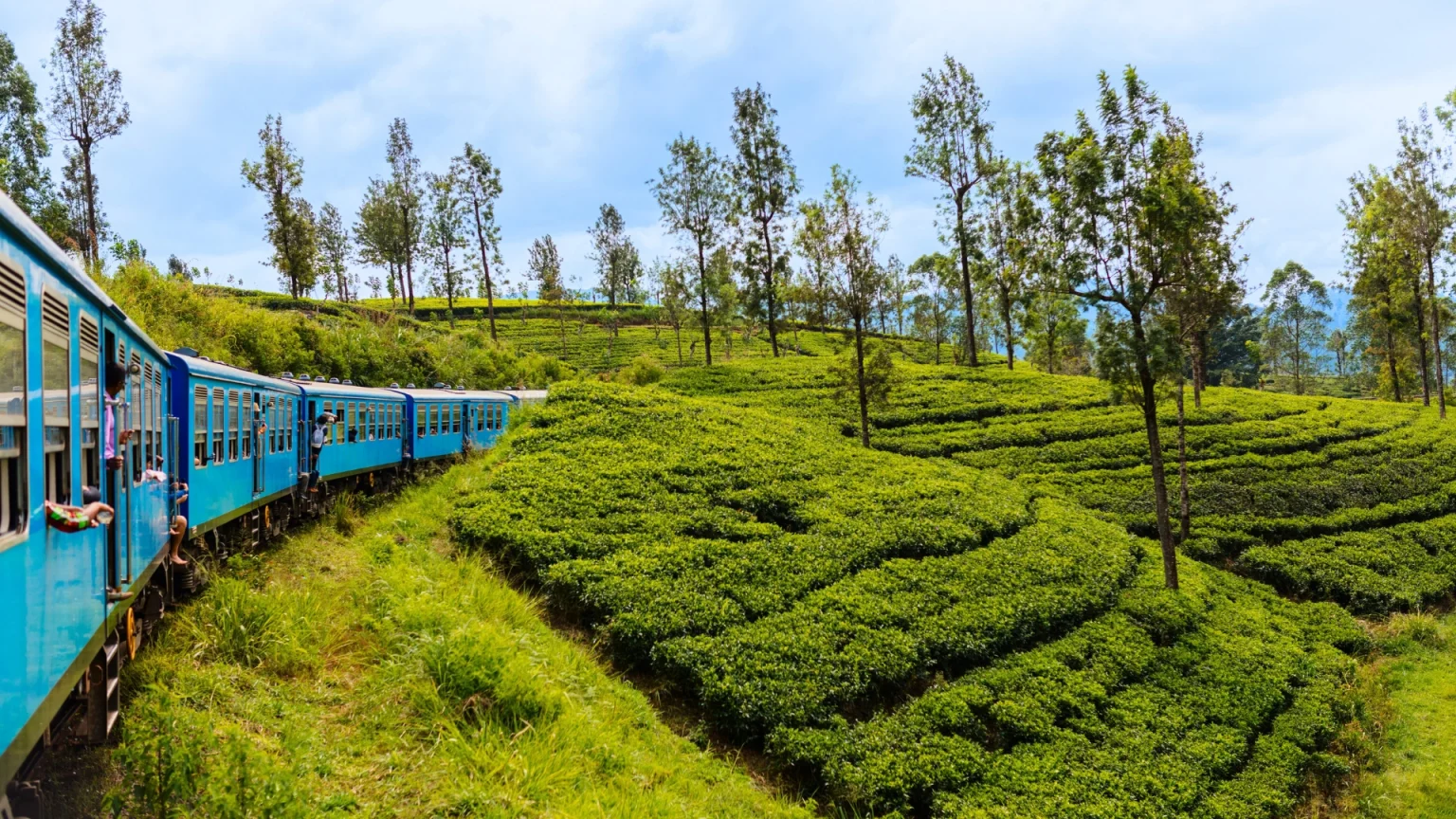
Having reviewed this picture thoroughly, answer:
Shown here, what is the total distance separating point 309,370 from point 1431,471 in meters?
36.7

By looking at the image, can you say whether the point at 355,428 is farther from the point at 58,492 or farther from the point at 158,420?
the point at 58,492

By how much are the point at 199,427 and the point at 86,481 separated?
15.8 feet

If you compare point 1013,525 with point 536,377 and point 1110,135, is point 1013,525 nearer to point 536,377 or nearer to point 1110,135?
point 1110,135

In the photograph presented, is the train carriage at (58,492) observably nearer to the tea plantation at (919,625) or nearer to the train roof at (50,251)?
the train roof at (50,251)

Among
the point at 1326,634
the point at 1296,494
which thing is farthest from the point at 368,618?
the point at 1296,494

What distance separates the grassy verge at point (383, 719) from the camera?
5367 millimetres

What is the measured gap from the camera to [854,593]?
501 inches

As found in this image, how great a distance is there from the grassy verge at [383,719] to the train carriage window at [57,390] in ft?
6.97

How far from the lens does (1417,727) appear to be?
42.6 feet

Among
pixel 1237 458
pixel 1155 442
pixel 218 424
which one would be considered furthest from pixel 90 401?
pixel 1237 458

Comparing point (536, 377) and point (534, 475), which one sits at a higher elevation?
point (536, 377)

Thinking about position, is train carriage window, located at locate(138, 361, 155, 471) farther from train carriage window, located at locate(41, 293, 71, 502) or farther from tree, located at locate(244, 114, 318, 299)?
tree, located at locate(244, 114, 318, 299)

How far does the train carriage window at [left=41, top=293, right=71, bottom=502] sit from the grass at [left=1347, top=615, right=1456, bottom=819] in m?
14.7

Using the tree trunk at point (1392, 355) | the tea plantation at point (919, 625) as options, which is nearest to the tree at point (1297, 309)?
the tree trunk at point (1392, 355)
